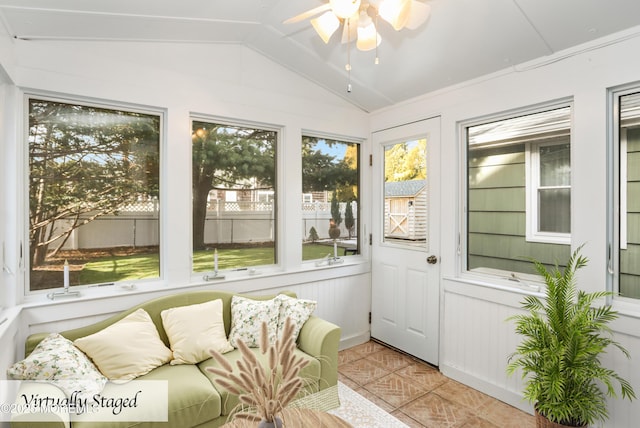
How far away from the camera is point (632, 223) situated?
2.15 metres

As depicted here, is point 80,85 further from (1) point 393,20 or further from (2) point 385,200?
(2) point 385,200

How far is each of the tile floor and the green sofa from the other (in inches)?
20.1

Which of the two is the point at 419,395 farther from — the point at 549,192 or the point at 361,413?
the point at 549,192

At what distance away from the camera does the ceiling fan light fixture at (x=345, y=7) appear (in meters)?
1.60

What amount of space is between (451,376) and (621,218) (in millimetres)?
1790

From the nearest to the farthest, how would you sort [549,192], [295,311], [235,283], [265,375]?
[265,375], [549,192], [295,311], [235,283]

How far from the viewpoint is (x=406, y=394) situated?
2.73 m

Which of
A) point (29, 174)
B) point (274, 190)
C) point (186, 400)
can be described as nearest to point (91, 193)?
point (29, 174)

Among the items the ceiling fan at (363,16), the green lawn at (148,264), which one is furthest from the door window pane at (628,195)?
the green lawn at (148,264)

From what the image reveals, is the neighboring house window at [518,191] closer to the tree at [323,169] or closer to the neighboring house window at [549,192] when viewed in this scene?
the neighboring house window at [549,192]

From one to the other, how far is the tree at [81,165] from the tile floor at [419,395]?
2338mm

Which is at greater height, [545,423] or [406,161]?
[406,161]

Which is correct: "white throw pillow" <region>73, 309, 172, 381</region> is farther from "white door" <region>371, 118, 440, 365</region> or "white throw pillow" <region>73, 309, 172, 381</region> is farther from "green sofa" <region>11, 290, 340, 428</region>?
"white door" <region>371, 118, 440, 365</region>

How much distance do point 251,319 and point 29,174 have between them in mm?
1766
